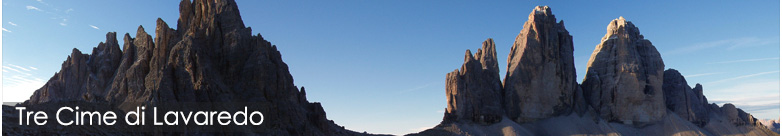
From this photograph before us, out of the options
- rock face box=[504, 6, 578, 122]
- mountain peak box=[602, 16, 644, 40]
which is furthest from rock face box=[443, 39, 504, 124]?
mountain peak box=[602, 16, 644, 40]

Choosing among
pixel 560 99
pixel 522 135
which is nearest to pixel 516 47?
pixel 560 99

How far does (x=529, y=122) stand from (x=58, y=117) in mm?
98238

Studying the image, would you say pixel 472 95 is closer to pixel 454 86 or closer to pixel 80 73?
pixel 454 86

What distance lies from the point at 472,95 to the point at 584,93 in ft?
115

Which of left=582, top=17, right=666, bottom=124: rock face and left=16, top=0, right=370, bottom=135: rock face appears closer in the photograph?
left=16, top=0, right=370, bottom=135: rock face

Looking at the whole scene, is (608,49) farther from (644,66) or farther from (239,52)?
(239,52)

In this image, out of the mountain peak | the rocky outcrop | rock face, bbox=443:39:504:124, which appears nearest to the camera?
the rocky outcrop

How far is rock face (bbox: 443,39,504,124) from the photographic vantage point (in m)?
128

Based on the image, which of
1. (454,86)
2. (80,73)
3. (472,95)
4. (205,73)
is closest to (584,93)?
(472,95)

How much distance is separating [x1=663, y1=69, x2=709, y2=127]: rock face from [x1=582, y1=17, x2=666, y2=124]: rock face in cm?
940

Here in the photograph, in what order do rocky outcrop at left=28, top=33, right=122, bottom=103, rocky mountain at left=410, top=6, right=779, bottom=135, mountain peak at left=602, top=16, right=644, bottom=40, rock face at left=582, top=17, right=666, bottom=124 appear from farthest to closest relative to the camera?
mountain peak at left=602, top=16, right=644, bottom=40
rock face at left=582, top=17, right=666, bottom=124
rocky mountain at left=410, top=6, right=779, bottom=135
rocky outcrop at left=28, top=33, right=122, bottom=103

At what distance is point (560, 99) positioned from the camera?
137m

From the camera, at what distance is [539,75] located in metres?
136

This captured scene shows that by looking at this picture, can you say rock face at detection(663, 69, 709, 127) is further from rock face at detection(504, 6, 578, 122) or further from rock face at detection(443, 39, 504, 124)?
rock face at detection(443, 39, 504, 124)
